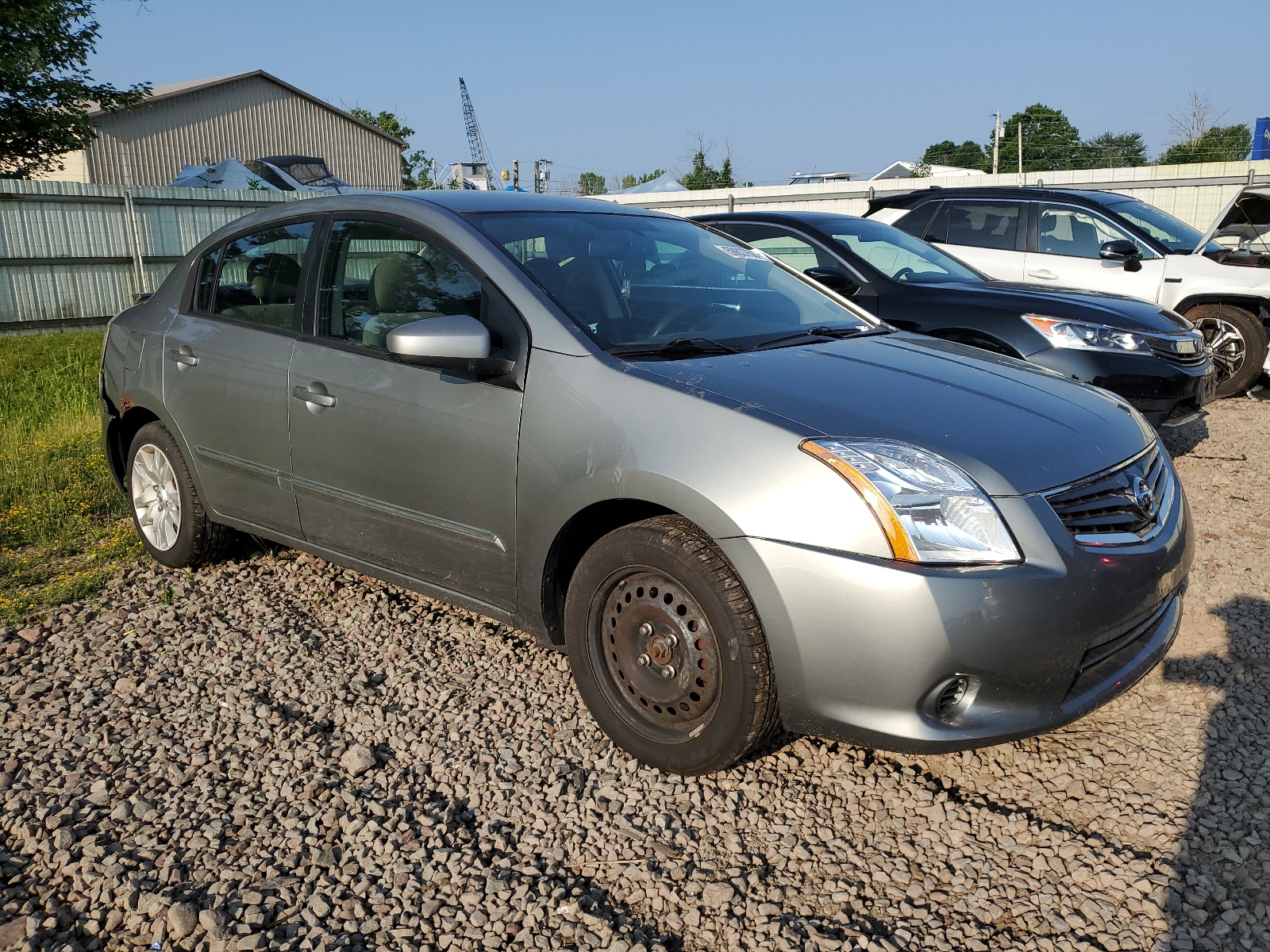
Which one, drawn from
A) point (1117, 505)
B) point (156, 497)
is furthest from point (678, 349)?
point (156, 497)

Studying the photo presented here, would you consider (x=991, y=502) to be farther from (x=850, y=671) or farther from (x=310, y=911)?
(x=310, y=911)

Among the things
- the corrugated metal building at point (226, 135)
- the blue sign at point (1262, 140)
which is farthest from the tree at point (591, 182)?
the blue sign at point (1262, 140)

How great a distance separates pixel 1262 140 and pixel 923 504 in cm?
2652

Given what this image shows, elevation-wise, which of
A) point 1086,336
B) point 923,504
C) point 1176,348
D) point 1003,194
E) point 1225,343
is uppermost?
point 1003,194

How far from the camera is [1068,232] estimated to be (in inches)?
348

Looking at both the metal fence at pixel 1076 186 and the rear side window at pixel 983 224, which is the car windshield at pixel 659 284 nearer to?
the rear side window at pixel 983 224

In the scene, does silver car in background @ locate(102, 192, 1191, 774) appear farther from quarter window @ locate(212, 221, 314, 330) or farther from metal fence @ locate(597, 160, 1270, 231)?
metal fence @ locate(597, 160, 1270, 231)

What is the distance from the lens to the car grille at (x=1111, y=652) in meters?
2.67

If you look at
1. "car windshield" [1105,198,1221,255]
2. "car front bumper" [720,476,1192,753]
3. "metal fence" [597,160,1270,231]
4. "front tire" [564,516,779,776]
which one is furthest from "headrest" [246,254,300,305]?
"metal fence" [597,160,1270,231]

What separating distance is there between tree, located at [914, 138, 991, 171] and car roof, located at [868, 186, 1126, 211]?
4956cm

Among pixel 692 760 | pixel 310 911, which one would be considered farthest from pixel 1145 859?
pixel 310 911

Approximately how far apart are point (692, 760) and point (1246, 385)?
8252mm

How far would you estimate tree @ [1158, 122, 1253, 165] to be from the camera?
92.2 ft

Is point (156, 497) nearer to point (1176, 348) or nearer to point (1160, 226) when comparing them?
point (1176, 348)
